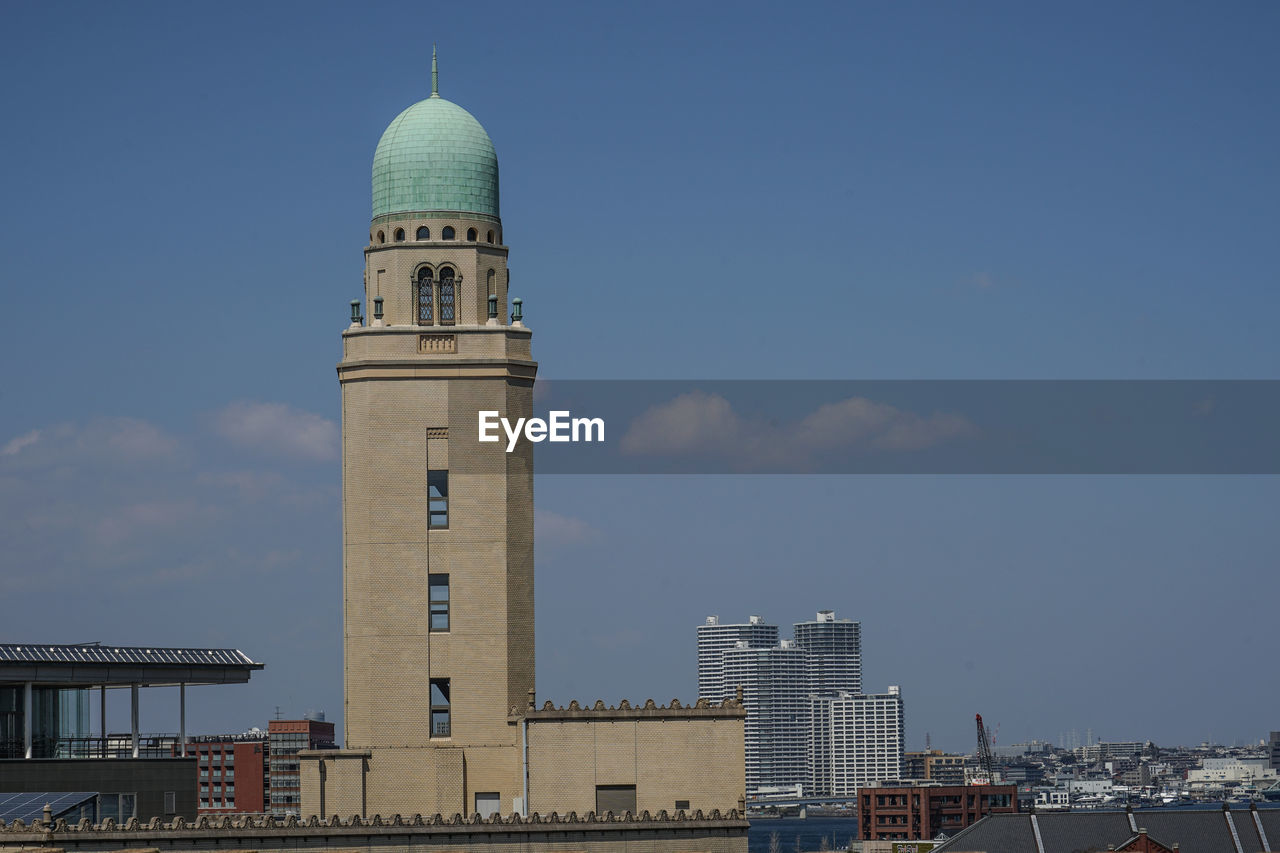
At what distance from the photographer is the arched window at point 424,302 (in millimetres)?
86625

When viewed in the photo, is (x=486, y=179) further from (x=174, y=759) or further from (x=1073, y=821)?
(x=1073, y=821)

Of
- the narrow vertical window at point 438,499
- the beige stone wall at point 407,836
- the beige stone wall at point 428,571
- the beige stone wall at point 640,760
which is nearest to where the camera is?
the beige stone wall at point 407,836

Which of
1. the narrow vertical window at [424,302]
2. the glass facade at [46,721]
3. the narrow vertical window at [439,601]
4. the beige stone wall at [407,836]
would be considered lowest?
the beige stone wall at [407,836]

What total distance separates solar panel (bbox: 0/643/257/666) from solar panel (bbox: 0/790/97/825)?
8.28 m

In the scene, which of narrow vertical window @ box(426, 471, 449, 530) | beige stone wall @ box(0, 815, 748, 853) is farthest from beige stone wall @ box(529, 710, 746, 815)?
narrow vertical window @ box(426, 471, 449, 530)

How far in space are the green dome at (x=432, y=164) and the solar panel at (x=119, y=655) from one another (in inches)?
1024

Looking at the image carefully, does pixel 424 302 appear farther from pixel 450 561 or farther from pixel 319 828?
pixel 319 828

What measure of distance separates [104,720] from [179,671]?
5653 mm

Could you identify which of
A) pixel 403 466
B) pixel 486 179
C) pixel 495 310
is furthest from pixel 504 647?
pixel 486 179

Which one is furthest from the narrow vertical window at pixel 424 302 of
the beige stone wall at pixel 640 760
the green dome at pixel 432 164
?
the beige stone wall at pixel 640 760

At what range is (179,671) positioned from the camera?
319ft

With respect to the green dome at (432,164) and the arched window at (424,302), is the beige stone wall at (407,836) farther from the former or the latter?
the green dome at (432,164)

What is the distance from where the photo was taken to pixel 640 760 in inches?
3228

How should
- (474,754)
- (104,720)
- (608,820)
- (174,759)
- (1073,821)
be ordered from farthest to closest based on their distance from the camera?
(1073,821) → (104,720) → (174,759) → (474,754) → (608,820)
